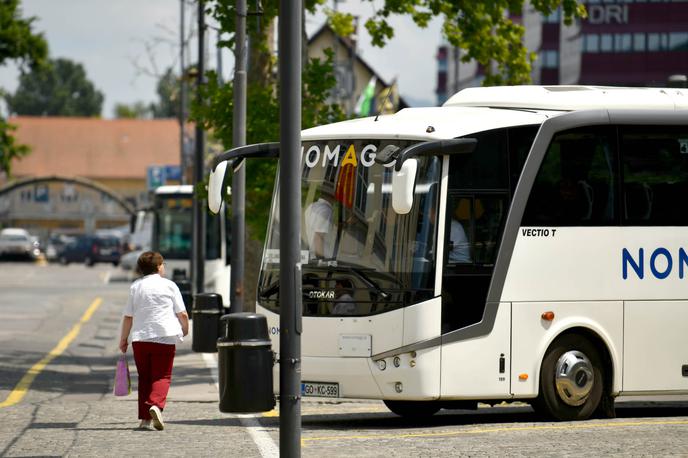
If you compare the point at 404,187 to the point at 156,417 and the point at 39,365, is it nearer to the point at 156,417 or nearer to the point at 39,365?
the point at 156,417

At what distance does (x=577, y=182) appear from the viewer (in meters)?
16.1

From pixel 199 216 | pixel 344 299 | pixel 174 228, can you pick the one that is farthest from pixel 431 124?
pixel 174 228

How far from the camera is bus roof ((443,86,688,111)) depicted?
16409mm

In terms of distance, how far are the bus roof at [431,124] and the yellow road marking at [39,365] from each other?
5063 mm

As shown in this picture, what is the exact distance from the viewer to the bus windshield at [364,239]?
15.2 metres

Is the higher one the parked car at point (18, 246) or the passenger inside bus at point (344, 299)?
the passenger inside bus at point (344, 299)

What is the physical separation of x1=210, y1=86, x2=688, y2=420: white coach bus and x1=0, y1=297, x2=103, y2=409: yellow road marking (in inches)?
174

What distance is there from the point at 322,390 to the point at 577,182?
3.28m

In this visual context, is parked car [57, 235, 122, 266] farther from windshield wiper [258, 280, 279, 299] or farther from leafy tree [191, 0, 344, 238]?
windshield wiper [258, 280, 279, 299]

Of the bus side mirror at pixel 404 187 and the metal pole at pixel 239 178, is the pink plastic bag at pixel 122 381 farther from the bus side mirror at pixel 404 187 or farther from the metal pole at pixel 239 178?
the metal pole at pixel 239 178

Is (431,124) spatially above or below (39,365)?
above

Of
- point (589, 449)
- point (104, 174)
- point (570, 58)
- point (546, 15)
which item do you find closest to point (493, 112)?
point (589, 449)

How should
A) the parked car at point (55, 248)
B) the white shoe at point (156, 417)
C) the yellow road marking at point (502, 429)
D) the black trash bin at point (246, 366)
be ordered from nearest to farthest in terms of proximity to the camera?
1. the black trash bin at point (246, 366)
2. the yellow road marking at point (502, 429)
3. the white shoe at point (156, 417)
4. the parked car at point (55, 248)

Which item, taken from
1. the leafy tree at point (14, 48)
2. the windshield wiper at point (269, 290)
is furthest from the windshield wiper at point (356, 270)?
the leafy tree at point (14, 48)
